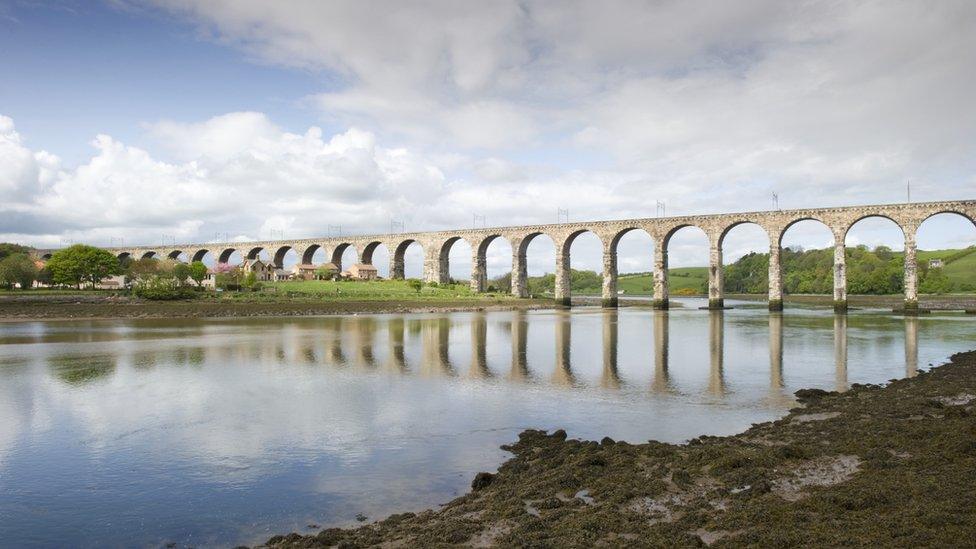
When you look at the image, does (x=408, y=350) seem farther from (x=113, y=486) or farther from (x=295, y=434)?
(x=113, y=486)

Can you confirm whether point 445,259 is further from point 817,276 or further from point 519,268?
point 817,276

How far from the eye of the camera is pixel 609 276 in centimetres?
7406

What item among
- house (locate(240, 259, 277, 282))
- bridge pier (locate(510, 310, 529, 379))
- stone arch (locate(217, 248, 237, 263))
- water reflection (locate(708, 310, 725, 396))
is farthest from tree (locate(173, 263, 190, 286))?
water reflection (locate(708, 310, 725, 396))

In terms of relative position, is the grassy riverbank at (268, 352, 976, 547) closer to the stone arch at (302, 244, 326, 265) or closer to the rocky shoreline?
the rocky shoreline

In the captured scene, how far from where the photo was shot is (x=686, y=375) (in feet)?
68.4

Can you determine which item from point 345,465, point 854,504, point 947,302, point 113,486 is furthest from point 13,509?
point 947,302

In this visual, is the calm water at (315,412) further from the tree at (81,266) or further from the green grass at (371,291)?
the tree at (81,266)

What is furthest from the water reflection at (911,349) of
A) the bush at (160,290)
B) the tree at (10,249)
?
the tree at (10,249)

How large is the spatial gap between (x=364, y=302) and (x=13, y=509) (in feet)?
191

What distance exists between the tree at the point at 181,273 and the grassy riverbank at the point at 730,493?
73923 mm

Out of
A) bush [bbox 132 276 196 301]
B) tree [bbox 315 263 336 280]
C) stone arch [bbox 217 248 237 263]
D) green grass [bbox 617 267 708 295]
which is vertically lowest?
green grass [bbox 617 267 708 295]

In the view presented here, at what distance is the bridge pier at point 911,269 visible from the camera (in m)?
55.9

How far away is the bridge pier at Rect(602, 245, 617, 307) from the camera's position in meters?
→ 74.2

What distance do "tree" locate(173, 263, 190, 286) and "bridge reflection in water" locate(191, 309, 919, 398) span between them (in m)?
42.2
